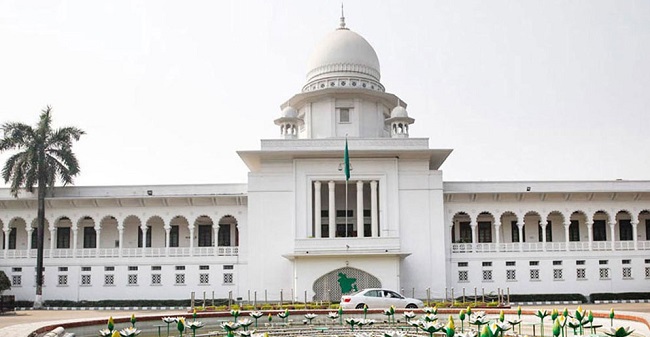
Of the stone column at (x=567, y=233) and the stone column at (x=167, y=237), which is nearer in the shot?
the stone column at (x=167, y=237)

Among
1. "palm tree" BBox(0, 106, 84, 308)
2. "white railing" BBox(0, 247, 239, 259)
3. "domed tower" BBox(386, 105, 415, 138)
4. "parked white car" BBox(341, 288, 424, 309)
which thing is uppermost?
"domed tower" BBox(386, 105, 415, 138)

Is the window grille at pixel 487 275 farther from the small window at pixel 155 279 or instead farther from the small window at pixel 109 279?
the small window at pixel 109 279

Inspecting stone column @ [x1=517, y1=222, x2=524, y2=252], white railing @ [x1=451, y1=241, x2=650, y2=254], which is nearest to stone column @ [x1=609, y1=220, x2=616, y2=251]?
white railing @ [x1=451, y1=241, x2=650, y2=254]

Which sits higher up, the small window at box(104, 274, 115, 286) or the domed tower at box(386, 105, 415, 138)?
the domed tower at box(386, 105, 415, 138)

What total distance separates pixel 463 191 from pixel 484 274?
5000 millimetres

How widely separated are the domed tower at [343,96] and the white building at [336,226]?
0.10 metres

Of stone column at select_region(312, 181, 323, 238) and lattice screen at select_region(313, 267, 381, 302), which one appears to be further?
stone column at select_region(312, 181, 323, 238)

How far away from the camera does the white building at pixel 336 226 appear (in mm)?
38969

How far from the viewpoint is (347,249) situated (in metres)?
36.7

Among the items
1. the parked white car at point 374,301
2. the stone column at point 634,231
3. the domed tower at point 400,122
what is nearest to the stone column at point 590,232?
the stone column at point 634,231

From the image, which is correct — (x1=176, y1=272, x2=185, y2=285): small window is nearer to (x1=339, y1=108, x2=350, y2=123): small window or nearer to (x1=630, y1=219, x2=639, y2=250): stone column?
(x1=339, y1=108, x2=350, y2=123): small window

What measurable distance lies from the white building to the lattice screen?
66 millimetres

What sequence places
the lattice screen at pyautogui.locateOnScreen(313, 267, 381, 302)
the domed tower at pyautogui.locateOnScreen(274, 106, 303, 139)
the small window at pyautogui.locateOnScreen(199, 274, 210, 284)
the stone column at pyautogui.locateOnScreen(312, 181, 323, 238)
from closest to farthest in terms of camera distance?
the lattice screen at pyautogui.locateOnScreen(313, 267, 381, 302), the stone column at pyautogui.locateOnScreen(312, 181, 323, 238), the small window at pyautogui.locateOnScreen(199, 274, 210, 284), the domed tower at pyautogui.locateOnScreen(274, 106, 303, 139)

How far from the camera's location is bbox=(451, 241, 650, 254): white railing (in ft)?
136
